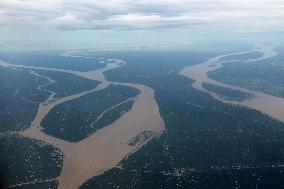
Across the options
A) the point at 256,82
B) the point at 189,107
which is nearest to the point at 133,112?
the point at 189,107

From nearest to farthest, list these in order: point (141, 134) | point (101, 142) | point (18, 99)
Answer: point (101, 142) < point (141, 134) < point (18, 99)

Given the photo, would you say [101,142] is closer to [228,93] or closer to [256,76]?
[228,93]

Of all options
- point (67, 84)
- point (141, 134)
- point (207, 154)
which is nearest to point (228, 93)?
point (141, 134)

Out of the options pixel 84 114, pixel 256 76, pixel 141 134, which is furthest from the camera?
pixel 256 76

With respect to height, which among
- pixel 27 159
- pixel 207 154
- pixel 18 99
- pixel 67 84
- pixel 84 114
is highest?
pixel 207 154

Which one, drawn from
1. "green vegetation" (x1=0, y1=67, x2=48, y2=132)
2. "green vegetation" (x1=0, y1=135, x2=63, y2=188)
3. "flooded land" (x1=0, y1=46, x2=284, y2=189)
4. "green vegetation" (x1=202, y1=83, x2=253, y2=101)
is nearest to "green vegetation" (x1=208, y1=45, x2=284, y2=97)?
"flooded land" (x1=0, y1=46, x2=284, y2=189)

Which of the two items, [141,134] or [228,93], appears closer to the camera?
[141,134]

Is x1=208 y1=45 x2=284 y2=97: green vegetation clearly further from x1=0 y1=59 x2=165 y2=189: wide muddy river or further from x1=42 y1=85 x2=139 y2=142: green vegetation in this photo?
x1=0 y1=59 x2=165 y2=189: wide muddy river

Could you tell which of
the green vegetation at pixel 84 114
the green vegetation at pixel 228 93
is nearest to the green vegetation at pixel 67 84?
the green vegetation at pixel 84 114
